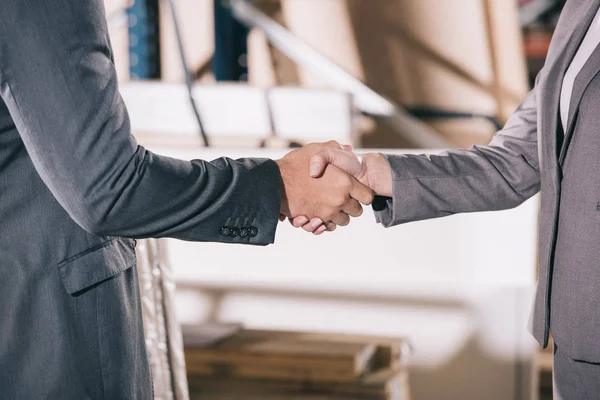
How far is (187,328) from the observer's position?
2309 mm

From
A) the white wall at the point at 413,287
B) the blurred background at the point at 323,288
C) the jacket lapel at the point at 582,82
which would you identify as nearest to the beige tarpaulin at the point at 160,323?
the blurred background at the point at 323,288

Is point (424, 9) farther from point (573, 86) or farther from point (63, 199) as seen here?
point (63, 199)

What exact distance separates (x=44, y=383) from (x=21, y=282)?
0.49 feet

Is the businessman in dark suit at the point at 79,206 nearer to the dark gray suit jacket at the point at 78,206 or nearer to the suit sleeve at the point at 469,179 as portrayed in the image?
the dark gray suit jacket at the point at 78,206

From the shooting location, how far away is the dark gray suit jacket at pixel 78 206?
0.89 meters

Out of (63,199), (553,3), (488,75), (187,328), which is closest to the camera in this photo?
(63,199)

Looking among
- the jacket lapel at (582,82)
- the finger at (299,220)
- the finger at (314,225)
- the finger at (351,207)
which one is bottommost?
the finger at (314,225)

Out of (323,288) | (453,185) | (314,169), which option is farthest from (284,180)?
(323,288)

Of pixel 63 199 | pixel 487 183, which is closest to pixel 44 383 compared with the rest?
pixel 63 199

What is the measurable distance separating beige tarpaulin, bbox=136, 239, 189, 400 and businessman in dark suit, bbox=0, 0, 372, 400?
1.80ft

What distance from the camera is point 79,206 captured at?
37.7 inches

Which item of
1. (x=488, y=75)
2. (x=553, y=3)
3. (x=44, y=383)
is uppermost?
(x=553, y=3)

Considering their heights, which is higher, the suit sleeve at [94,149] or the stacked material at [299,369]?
the suit sleeve at [94,149]

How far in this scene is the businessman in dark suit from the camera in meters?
0.89
